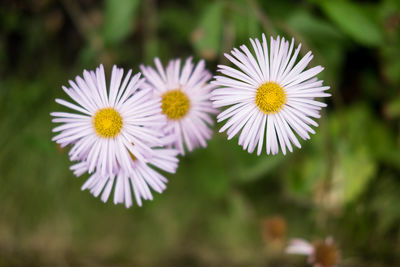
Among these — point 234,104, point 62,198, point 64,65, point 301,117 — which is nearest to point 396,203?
point 301,117

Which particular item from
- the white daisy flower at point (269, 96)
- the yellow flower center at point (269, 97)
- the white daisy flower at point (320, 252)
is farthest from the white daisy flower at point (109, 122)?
the white daisy flower at point (320, 252)

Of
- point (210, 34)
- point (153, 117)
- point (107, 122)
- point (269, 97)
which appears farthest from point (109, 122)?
point (210, 34)

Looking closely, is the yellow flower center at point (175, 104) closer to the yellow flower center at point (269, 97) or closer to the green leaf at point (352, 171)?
the yellow flower center at point (269, 97)

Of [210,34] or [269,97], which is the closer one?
[269,97]

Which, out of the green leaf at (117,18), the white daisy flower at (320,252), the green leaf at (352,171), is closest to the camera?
the white daisy flower at (320,252)

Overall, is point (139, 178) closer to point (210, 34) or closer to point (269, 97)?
point (269, 97)

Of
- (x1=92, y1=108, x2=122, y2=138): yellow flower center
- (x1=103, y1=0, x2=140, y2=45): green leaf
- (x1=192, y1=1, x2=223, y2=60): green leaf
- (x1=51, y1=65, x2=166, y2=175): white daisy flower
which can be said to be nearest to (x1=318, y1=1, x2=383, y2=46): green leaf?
(x1=192, y1=1, x2=223, y2=60): green leaf

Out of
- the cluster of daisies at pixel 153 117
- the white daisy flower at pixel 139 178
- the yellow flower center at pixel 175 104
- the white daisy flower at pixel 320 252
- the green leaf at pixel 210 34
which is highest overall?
the green leaf at pixel 210 34
